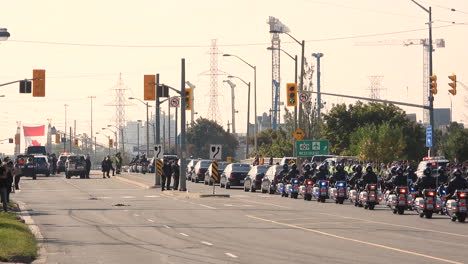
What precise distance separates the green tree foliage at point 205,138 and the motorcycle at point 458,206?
453ft

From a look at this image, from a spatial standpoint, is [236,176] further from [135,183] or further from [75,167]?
[75,167]

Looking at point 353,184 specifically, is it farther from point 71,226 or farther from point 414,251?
point 414,251

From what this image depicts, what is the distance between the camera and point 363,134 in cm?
8612

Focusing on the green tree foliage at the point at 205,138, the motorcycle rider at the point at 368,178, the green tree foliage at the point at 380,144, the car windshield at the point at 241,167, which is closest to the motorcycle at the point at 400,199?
the motorcycle rider at the point at 368,178

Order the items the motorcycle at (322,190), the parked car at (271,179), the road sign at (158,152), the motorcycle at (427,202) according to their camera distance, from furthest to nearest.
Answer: the road sign at (158,152) < the parked car at (271,179) < the motorcycle at (322,190) < the motorcycle at (427,202)

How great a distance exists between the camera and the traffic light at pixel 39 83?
181 feet

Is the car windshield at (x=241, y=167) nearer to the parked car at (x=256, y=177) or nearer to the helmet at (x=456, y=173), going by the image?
the parked car at (x=256, y=177)

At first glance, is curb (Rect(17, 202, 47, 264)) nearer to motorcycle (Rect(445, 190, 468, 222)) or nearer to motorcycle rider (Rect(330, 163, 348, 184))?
motorcycle (Rect(445, 190, 468, 222))

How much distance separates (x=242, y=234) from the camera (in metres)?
28.0

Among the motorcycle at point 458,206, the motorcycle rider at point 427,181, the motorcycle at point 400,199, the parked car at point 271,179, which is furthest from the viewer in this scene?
the parked car at point 271,179

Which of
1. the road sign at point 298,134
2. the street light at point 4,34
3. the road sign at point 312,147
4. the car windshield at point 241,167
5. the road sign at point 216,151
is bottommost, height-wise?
the car windshield at point 241,167

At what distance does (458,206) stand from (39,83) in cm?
2917

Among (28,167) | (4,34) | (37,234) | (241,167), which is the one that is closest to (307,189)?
(241,167)

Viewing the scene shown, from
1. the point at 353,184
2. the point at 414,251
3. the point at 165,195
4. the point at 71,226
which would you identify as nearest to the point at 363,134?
the point at 165,195
